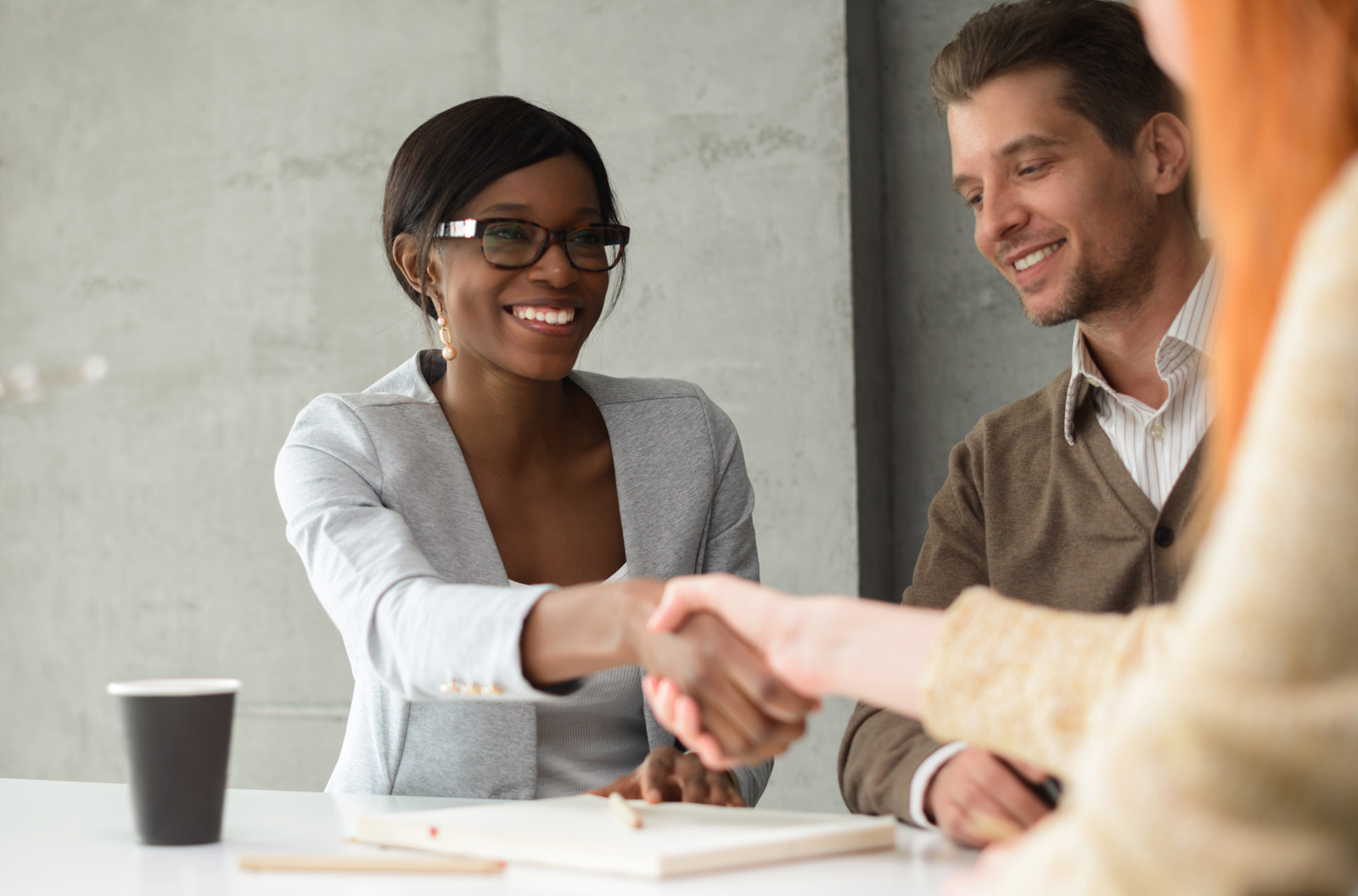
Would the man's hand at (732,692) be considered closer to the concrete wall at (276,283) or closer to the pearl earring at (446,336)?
the pearl earring at (446,336)

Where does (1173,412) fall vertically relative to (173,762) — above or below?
above

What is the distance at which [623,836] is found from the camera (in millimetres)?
963

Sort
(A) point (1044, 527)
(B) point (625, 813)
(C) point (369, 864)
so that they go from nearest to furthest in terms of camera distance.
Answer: (C) point (369, 864), (B) point (625, 813), (A) point (1044, 527)

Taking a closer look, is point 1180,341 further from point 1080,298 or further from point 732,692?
point 732,692

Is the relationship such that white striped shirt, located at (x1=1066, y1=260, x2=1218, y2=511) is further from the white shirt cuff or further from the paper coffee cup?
the paper coffee cup

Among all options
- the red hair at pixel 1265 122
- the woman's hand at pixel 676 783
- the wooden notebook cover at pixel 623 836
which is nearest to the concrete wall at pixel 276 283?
the woman's hand at pixel 676 783

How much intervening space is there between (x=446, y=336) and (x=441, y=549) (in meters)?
0.41

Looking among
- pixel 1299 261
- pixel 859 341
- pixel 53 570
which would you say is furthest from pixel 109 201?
pixel 1299 261

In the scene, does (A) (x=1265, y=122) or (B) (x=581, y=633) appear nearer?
(A) (x=1265, y=122)

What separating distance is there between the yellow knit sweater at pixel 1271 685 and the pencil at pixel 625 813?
56cm

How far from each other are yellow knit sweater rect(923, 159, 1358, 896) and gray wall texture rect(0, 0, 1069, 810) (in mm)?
2321

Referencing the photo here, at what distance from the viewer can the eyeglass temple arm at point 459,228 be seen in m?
1.81

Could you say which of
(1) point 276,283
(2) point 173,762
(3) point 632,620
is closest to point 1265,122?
(3) point 632,620

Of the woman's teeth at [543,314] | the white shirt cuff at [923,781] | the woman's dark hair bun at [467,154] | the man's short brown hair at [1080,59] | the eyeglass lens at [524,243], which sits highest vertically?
the man's short brown hair at [1080,59]
